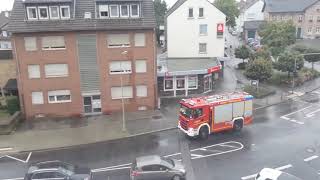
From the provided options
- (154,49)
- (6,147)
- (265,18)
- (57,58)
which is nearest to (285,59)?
(154,49)

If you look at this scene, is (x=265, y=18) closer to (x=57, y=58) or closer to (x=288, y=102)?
(x=288, y=102)

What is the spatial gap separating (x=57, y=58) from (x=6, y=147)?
10734mm

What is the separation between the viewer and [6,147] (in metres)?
31.1

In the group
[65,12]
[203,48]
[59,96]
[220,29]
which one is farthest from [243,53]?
[59,96]

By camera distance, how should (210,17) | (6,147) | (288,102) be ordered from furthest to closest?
(210,17), (288,102), (6,147)

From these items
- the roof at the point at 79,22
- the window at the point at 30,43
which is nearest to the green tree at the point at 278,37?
the roof at the point at 79,22

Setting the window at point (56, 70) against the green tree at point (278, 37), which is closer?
the window at point (56, 70)

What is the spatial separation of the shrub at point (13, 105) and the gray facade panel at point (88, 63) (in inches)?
294

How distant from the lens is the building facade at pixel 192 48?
45094 millimetres

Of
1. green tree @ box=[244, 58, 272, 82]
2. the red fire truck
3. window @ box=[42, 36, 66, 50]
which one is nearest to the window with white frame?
window @ box=[42, 36, 66, 50]

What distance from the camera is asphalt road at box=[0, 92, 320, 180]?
26.1m

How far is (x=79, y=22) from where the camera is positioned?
36594 mm

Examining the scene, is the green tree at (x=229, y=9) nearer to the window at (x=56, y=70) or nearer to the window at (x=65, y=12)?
the window at (x=65, y=12)

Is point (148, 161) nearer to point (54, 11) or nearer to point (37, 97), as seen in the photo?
point (37, 97)
